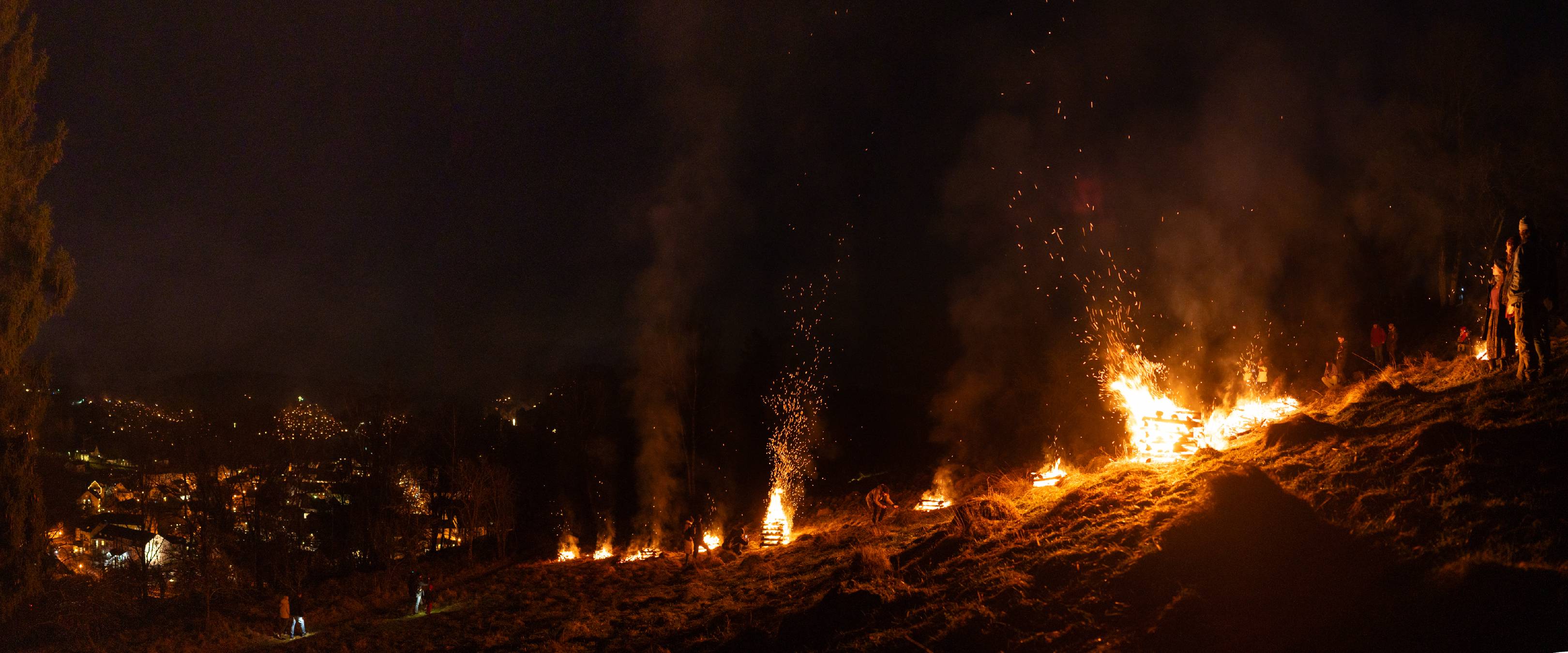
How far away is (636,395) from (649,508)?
243 inches

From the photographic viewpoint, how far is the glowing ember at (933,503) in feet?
60.5

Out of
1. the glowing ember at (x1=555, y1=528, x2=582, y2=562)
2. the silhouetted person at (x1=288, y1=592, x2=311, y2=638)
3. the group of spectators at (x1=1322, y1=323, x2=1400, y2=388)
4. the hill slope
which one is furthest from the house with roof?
the group of spectators at (x1=1322, y1=323, x2=1400, y2=388)

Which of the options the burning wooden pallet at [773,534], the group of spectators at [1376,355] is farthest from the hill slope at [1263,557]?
the burning wooden pallet at [773,534]

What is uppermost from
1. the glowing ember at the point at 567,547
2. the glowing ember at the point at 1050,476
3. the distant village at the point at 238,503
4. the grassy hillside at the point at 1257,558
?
the distant village at the point at 238,503

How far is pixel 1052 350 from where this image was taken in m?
30.2

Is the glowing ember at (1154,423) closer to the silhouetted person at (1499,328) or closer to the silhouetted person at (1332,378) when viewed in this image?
the silhouetted person at (1332,378)

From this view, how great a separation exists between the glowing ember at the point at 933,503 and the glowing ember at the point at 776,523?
3.93 meters

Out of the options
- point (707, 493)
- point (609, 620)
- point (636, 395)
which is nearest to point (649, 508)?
point (707, 493)

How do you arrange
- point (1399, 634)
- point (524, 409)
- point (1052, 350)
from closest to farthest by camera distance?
1. point (1399, 634)
2. point (1052, 350)
3. point (524, 409)

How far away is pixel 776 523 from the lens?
26.8 metres

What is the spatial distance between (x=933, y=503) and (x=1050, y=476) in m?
4.58

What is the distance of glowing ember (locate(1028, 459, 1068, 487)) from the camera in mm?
14648

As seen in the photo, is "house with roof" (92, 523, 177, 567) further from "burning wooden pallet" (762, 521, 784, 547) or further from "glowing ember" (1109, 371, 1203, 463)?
"glowing ember" (1109, 371, 1203, 463)

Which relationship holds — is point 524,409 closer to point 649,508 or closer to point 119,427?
point 649,508
